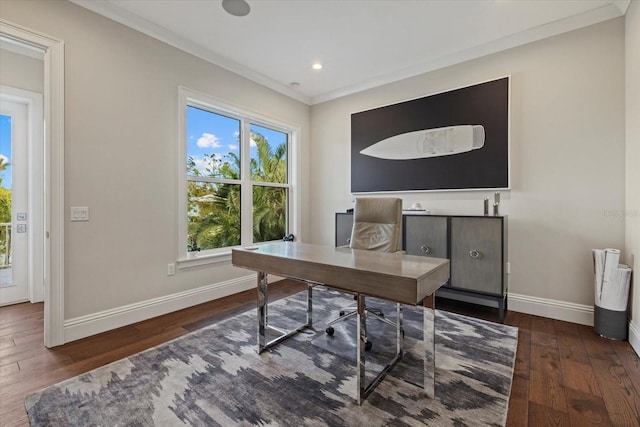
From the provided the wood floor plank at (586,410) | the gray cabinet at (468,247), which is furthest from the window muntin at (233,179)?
the wood floor plank at (586,410)

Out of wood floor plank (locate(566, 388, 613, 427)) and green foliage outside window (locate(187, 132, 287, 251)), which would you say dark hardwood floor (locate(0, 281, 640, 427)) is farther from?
green foliage outside window (locate(187, 132, 287, 251))

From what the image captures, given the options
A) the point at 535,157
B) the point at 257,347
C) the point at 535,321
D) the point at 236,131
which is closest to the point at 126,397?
the point at 257,347

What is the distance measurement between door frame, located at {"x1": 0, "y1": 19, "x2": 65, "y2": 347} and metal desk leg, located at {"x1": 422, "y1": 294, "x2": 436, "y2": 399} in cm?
266

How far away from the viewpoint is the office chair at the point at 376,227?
2.54 metres

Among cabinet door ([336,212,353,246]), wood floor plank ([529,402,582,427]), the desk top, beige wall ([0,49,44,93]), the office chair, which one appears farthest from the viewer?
cabinet door ([336,212,353,246])

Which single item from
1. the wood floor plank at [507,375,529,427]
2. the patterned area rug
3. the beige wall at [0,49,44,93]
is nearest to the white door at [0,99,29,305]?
the beige wall at [0,49,44,93]

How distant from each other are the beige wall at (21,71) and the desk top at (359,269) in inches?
122

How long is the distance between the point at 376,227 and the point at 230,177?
199 cm

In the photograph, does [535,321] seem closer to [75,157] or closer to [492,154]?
[492,154]

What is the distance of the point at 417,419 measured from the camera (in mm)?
1451

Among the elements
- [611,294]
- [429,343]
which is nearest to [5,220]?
[429,343]

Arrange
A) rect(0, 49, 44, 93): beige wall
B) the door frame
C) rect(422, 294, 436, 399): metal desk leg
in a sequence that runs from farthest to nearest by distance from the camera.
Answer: rect(0, 49, 44, 93): beige wall, the door frame, rect(422, 294, 436, 399): metal desk leg

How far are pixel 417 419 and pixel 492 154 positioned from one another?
2.59m

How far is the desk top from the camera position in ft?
4.34
